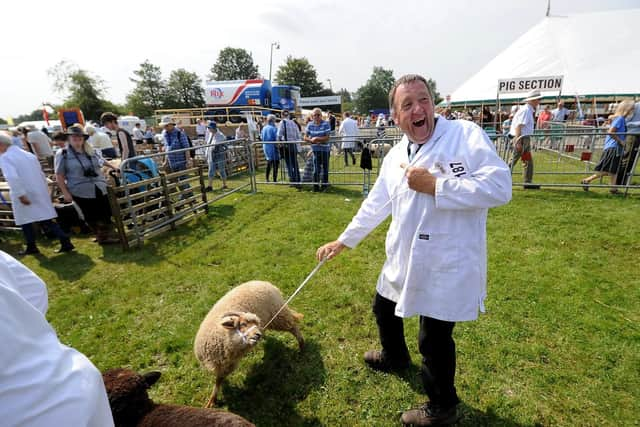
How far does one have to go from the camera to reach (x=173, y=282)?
179 inches

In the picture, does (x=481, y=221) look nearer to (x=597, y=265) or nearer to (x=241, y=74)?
(x=597, y=265)

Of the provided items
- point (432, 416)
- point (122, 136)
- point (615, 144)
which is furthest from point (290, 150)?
point (615, 144)

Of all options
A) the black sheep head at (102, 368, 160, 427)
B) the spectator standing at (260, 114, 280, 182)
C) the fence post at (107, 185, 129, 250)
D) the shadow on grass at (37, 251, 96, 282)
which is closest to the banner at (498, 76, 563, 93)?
the spectator standing at (260, 114, 280, 182)

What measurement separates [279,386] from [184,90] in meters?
82.4

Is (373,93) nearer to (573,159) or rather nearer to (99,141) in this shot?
(573,159)

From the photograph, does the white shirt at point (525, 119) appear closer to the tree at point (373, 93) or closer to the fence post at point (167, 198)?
the fence post at point (167, 198)

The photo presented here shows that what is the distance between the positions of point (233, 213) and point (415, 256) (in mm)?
6235

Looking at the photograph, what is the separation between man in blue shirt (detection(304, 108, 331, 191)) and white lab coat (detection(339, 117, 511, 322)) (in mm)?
6670

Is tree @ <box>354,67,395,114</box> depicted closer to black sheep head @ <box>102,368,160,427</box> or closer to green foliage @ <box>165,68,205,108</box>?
green foliage @ <box>165,68,205,108</box>

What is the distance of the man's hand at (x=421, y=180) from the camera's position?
1.75m

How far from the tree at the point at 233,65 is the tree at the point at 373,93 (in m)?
30.9

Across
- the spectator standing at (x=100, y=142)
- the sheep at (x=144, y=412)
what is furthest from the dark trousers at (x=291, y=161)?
the sheep at (x=144, y=412)

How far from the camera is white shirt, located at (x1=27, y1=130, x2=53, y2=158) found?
9000 mm

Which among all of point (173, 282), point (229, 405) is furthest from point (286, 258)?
point (229, 405)
